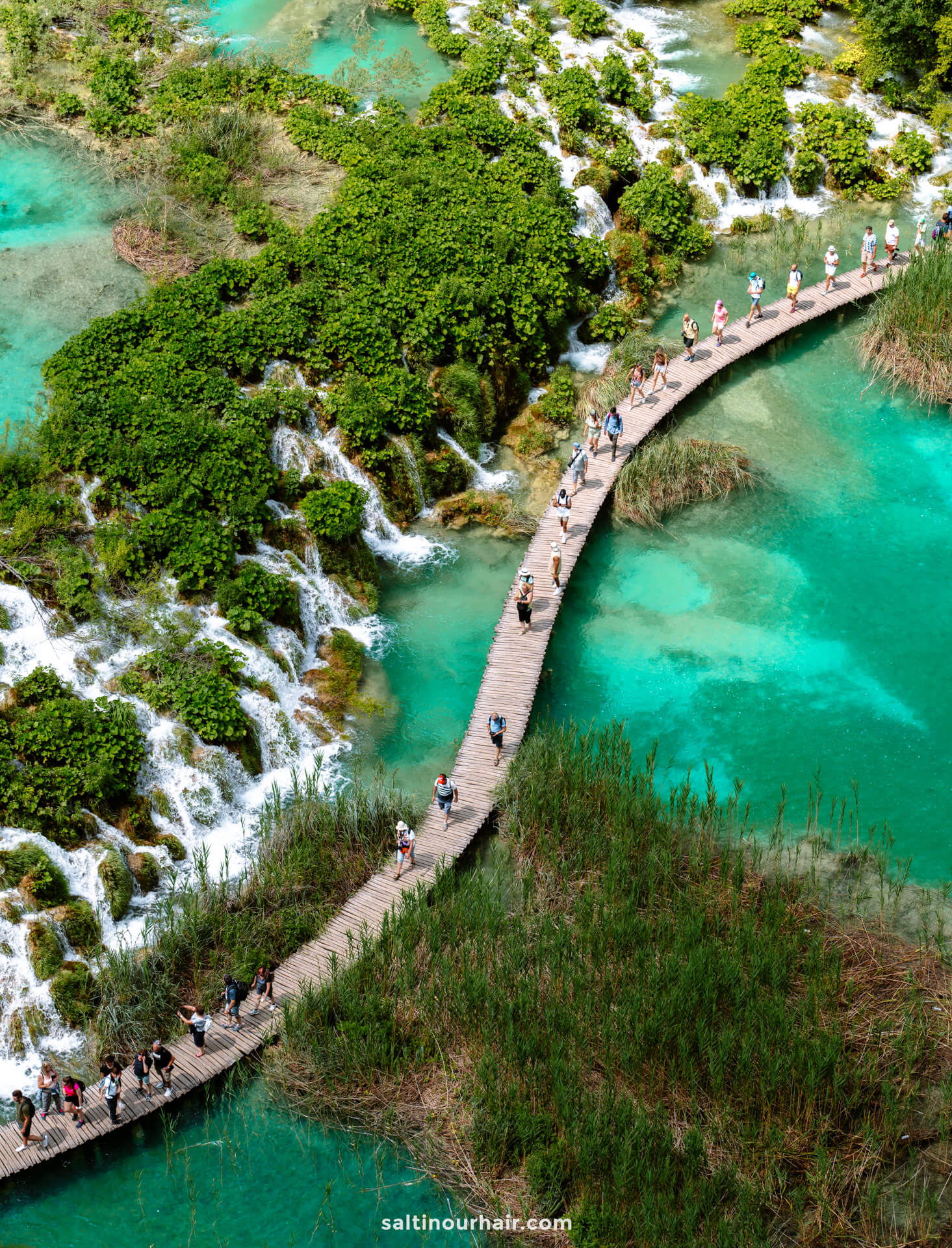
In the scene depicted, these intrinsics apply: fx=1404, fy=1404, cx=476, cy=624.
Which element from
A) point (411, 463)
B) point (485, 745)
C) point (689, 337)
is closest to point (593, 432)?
point (689, 337)

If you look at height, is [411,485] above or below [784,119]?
below

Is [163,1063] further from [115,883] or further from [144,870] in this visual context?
[144,870]

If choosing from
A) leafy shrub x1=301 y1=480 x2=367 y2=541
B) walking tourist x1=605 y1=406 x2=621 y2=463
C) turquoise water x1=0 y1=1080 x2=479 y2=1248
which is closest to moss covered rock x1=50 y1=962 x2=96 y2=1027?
turquoise water x1=0 y1=1080 x2=479 y2=1248

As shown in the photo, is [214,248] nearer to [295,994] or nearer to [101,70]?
[101,70]

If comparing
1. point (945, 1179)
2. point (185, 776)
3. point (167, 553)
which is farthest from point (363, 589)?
point (945, 1179)

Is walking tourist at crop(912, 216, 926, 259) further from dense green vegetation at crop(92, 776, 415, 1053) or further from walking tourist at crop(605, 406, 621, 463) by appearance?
dense green vegetation at crop(92, 776, 415, 1053)

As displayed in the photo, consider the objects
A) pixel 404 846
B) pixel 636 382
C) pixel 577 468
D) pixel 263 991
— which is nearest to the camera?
pixel 263 991
